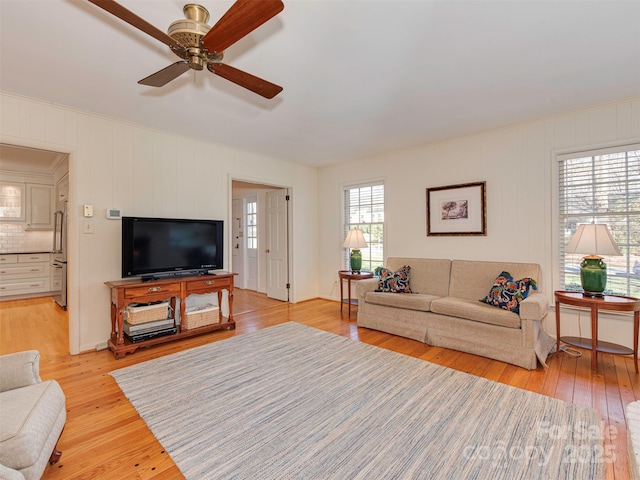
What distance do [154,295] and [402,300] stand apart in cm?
283

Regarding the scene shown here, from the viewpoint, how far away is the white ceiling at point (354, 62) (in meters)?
1.75

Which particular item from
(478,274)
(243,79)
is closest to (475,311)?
(478,274)

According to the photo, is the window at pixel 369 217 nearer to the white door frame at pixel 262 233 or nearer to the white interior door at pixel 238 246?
the white door frame at pixel 262 233

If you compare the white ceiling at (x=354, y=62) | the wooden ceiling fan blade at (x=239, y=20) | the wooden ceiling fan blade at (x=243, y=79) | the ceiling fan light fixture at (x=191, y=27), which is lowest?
the wooden ceiling fan blade at (x=239, y=20)

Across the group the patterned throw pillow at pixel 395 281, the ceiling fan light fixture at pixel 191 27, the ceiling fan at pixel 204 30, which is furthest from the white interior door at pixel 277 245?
the ceiling fan light fixture at pixel 191 27

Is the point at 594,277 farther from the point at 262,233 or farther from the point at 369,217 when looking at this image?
the point at 262,233

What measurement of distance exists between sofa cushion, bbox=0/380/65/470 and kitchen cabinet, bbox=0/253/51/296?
230 inches

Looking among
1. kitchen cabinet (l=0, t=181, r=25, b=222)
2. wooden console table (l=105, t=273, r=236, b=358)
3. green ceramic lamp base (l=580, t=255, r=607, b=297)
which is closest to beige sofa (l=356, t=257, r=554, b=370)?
green ceramic lamp base (l=580, t=255, r=607, b=297)

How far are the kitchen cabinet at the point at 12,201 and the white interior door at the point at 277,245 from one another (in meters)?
4.80

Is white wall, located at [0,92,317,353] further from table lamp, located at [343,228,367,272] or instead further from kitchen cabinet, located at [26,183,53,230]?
kitchen cabinet, located at [26,183,53,230]

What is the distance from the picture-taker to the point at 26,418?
1.33 meters

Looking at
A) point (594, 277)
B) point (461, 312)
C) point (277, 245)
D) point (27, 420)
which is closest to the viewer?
point (27, 420)

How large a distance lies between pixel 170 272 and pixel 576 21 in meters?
4.22

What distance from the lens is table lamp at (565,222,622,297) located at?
Result: 104 inches
